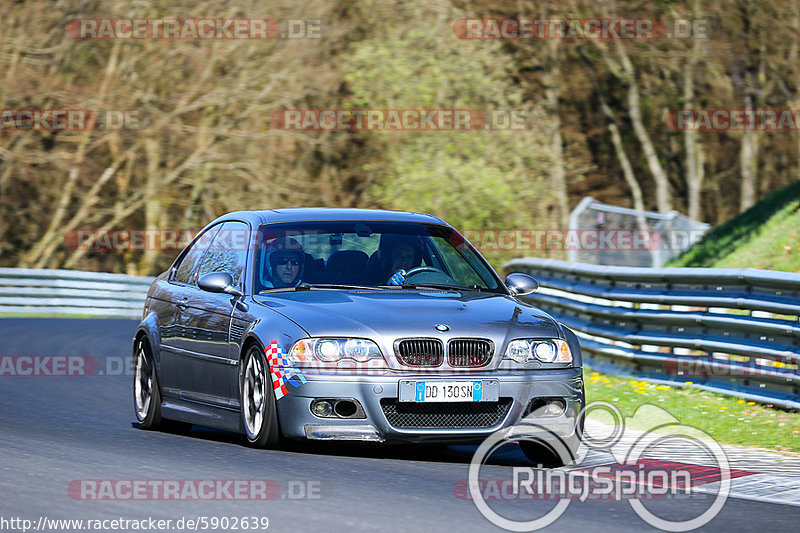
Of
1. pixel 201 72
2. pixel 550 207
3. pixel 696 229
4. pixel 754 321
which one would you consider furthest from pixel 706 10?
pixel 754 321

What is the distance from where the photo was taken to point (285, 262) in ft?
32.4

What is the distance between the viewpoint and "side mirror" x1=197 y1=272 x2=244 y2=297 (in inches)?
381

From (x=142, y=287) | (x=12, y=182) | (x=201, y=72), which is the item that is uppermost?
(x=201, y=72)

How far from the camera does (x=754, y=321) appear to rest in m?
12.0

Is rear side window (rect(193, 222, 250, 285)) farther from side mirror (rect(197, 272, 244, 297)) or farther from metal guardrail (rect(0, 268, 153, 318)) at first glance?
metal guardrail (rect(0, 268, 153, 318))

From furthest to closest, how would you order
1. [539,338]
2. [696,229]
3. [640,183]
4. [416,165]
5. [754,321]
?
[640,183] < [416,165] < [696,229] < [754,321] < [539,338]

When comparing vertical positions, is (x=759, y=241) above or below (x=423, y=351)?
above

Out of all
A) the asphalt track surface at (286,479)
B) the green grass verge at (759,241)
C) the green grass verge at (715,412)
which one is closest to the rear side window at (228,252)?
the asphalt track surface at (286,479)

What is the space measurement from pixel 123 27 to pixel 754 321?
25.2 meters

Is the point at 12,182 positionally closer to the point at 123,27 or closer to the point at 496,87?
the point at 123,27

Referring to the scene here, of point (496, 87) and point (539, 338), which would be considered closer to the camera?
point (539, 338)

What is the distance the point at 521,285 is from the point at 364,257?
3.61 ft

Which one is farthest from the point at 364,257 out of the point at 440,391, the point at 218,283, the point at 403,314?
the point at 440,391

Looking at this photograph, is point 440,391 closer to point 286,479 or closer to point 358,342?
point 358,342
